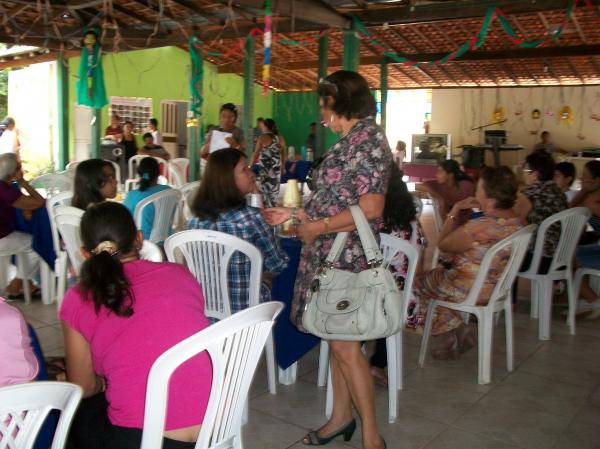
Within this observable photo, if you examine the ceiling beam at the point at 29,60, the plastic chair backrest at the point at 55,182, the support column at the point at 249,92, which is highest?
the ceiling beam at the point at 29,60

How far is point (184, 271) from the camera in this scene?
1.50 meters

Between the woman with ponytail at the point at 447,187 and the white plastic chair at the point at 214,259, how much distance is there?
255 centimetres

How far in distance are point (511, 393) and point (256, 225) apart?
150cm

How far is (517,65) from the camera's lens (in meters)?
11.6

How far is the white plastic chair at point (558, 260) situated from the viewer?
3537mm

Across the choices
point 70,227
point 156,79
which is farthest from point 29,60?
point 70,227

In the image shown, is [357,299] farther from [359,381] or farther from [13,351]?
[13,351]

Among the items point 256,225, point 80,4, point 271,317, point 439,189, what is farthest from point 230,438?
point 80,4

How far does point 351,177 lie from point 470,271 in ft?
4.25

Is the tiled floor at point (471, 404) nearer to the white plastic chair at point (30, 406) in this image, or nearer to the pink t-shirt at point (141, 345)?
the pink t-shirt at point (141, 345)

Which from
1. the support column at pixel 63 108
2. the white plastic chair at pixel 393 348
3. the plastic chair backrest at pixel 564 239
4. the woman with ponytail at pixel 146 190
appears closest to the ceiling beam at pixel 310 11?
the woman with ponytail at pixel 146 190

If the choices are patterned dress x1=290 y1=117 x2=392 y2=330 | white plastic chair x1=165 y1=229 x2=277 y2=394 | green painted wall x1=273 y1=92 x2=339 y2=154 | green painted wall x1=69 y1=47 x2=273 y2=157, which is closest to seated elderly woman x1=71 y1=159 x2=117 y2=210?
white plastic chair x1=165 y1=229 x2=277 y2=394

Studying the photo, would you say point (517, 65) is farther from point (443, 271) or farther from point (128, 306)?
point (128, 306)

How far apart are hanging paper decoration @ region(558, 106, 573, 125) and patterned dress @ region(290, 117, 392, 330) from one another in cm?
1334
